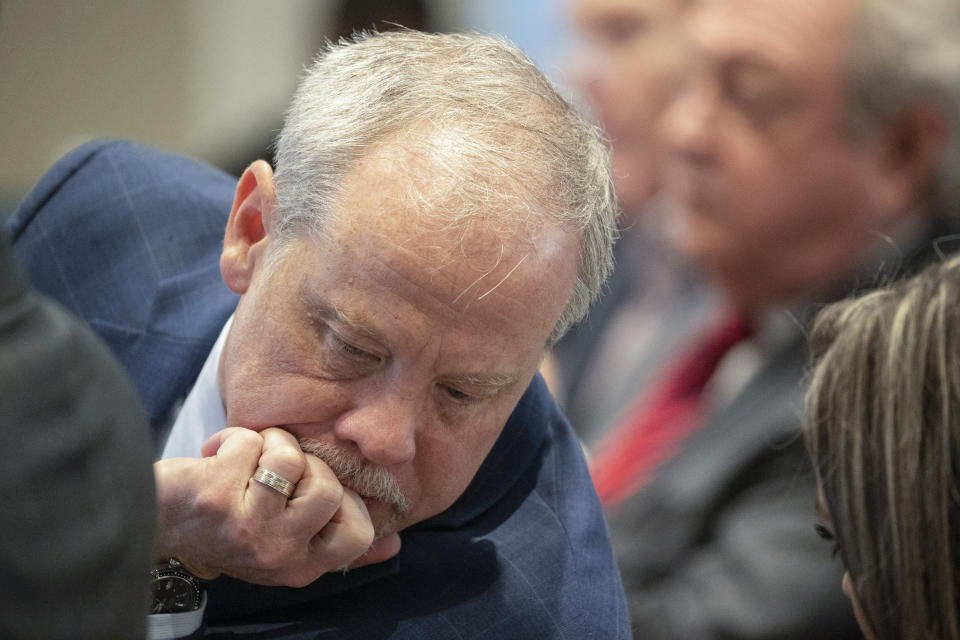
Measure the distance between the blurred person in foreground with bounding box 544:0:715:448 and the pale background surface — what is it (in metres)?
2.24

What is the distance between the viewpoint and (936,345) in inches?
51.6

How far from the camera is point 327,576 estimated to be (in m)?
1.50

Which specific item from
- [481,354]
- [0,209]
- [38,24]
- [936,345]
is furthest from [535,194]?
[38,24]

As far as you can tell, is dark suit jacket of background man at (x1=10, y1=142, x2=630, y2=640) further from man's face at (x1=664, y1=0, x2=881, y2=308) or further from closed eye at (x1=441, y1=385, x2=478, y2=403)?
man's face at (x1=664, y1=0, x2=881, y2=308)

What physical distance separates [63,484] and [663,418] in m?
2.19

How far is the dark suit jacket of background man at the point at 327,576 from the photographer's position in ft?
4.91

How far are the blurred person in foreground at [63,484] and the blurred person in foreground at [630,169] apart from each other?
2.86 meters

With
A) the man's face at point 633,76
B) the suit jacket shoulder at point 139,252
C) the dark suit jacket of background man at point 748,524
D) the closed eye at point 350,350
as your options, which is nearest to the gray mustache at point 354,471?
the closed eye at point 350,350

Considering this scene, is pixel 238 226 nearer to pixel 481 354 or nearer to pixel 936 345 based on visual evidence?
pixel 481 354

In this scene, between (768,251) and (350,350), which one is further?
(768,251)

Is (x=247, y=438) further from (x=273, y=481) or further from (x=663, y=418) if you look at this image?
(x=663, y=418)

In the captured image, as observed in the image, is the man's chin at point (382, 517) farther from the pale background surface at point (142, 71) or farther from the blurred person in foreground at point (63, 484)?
the pale background surface at point (142, 71)

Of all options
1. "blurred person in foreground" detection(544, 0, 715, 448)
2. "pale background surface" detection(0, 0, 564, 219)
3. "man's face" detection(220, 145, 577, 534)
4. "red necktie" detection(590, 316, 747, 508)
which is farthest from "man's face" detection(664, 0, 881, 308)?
"pale background surface" detection(0, 0, 564, 219)

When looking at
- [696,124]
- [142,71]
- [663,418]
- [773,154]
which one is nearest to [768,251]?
[773,154]
